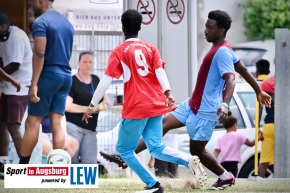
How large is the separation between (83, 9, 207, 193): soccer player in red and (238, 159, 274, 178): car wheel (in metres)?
4.92

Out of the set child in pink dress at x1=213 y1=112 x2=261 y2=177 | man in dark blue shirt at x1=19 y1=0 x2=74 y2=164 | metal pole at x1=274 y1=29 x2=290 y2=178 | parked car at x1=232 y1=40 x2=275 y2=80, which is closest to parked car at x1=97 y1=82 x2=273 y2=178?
child in pink dress at x1=213 y1=112 x2=261 y2=177

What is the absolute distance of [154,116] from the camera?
1052 centimetres

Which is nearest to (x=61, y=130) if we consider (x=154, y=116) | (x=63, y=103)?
(x=63, y=103)

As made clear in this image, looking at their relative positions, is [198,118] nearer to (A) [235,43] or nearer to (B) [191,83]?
(B) [191,83]

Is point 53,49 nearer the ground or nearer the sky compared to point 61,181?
nearer the sky

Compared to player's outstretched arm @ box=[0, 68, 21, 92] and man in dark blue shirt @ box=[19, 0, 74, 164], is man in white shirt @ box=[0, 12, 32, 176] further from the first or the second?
man in dark blue shirt @ box=[19, 0, 74, 164]

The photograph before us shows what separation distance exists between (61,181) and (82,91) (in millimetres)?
2824

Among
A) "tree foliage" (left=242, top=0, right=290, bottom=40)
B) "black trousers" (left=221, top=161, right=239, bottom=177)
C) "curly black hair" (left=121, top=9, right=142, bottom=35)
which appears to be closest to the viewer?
"curly black hair" (left=121, top=9, right=142, bottom=35)

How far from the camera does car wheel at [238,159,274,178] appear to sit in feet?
50.5

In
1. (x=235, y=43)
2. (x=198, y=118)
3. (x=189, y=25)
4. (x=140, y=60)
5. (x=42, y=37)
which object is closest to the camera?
(x=140, y=60)

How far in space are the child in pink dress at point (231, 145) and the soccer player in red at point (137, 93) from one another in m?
4.55

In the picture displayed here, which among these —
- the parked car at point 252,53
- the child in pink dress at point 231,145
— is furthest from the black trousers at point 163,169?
the parked car at point 252,53

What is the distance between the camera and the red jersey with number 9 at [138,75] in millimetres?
10477

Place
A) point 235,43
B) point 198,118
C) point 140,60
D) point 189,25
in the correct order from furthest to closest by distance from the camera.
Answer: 1. point 235,43
2. point 189,25
3. point 198,118
4. point 140,60
